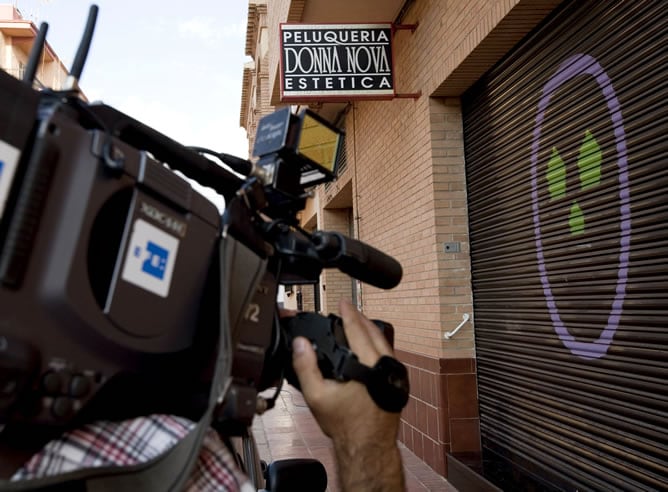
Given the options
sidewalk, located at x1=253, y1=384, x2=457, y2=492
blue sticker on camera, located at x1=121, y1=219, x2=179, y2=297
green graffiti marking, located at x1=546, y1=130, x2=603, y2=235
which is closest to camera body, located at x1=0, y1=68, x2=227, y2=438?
blue sticker on camera, located at x1=121, y1=219, x2=179, y2=297

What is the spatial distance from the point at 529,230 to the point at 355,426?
3.33 m

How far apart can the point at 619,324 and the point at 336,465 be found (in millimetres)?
2524

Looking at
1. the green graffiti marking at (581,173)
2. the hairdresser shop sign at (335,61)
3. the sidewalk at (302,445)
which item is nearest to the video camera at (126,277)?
the green graffiti marking at (581,173)

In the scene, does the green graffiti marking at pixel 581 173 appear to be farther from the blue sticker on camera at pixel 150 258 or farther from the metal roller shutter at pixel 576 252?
the blue sticker on camera at pixel 150 258

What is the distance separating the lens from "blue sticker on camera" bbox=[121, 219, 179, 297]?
2.41 ft

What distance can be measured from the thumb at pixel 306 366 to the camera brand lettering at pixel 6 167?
551mm

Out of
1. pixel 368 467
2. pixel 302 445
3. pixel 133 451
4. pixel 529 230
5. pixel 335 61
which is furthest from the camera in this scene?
pixel 302 445

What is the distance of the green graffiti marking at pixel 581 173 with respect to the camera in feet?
10.7

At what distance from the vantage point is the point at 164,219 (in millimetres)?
788

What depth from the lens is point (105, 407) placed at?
776mm

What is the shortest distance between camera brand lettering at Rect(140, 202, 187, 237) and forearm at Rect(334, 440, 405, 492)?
49cm

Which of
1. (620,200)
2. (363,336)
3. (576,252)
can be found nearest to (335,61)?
(576,252)

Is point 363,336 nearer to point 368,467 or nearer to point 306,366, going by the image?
point 306,366

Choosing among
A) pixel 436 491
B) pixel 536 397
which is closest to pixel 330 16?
pixel 536 397
